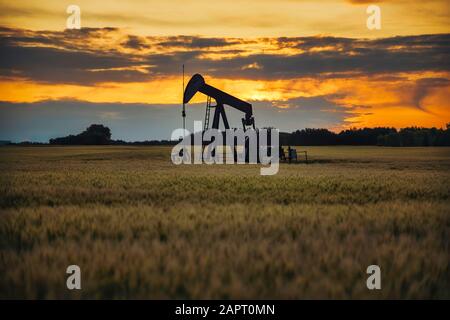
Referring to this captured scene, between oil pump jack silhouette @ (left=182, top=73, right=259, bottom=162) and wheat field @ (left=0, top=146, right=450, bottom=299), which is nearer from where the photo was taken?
wheat field @ (left=0, top=146, right=450, bottom=299)

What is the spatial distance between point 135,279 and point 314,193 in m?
10.4

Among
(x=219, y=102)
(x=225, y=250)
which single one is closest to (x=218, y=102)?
(x=219, y=102)

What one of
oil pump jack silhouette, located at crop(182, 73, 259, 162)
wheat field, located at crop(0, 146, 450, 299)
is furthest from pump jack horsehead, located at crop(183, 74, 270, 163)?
wheat field, located at crop(0, 146, 450, 299)

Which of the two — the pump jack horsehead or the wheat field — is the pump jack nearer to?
the pump jack horsehead

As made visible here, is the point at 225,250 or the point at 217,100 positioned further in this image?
the point at 217,100

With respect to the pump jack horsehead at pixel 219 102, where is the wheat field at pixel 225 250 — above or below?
below

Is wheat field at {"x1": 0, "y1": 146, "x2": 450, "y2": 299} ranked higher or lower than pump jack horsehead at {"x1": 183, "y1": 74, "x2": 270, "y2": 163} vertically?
lower

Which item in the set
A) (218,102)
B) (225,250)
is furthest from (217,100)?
(225,250)

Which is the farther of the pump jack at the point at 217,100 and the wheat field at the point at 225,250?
the pump jack at the point at 217,100

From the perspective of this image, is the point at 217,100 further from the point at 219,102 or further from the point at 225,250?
the point at 225,250

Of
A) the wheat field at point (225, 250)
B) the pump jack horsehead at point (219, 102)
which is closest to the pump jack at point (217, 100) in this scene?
the pump jack horsehead at point (219, 102)

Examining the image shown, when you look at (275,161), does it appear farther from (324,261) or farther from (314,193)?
(324,261)

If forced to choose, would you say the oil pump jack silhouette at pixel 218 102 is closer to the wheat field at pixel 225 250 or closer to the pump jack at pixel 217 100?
the pump jack at pixel 217 100
